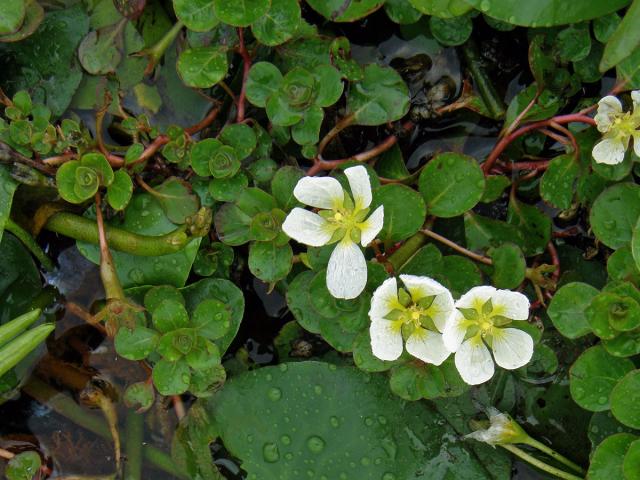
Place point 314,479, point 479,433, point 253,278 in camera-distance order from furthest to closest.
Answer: point 253,278, point 314,479, point 479,433

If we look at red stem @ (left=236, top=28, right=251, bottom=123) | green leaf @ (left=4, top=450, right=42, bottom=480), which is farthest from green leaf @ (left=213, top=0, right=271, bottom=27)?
green leaf @ (left=4, top=450, right=42, bottom=480)

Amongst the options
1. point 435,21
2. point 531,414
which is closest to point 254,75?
point 435,21

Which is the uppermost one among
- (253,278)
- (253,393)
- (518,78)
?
(518,78)

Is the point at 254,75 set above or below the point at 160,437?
above

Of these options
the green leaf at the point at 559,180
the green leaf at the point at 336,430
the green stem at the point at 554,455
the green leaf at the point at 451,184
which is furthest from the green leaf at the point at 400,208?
the green stem at the point at 554,455

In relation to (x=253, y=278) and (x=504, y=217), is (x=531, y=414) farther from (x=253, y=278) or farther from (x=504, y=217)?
(x=253, y=278)

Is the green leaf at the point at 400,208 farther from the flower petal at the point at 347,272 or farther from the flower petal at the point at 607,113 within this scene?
the flower petal at the point at 607,113

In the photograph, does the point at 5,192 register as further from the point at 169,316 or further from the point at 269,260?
the point at 269,260
